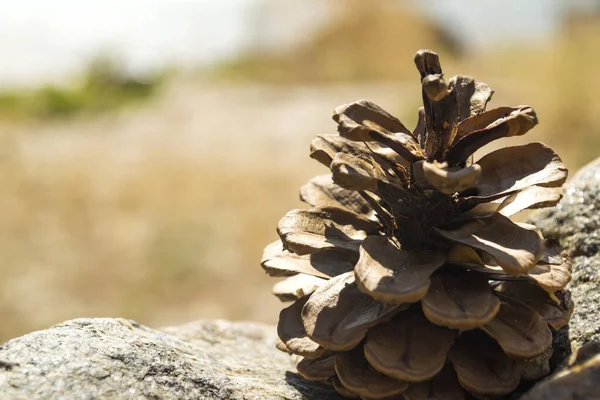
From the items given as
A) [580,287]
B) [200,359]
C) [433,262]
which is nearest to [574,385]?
[433,262]

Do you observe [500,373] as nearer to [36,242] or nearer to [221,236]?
[221,236]

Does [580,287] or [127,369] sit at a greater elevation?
[127,369]

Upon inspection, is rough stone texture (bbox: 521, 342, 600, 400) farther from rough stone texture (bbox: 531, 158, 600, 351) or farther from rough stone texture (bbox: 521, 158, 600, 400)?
rough stone texture (bbox: 531, 158, 600, 351)

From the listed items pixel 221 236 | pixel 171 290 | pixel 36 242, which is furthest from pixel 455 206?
pixel 36 242

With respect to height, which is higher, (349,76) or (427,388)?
(349,76)

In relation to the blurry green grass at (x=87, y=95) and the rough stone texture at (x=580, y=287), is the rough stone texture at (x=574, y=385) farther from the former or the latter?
the blurry green grass at (x=87, y=95)

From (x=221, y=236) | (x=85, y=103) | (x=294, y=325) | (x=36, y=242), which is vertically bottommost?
(x=294, y=325)

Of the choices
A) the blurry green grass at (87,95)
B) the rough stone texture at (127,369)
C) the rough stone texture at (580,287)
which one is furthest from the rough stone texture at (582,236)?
the blurry green grass at (87,95)

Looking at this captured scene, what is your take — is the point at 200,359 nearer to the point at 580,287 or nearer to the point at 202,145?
the point at 580,287
